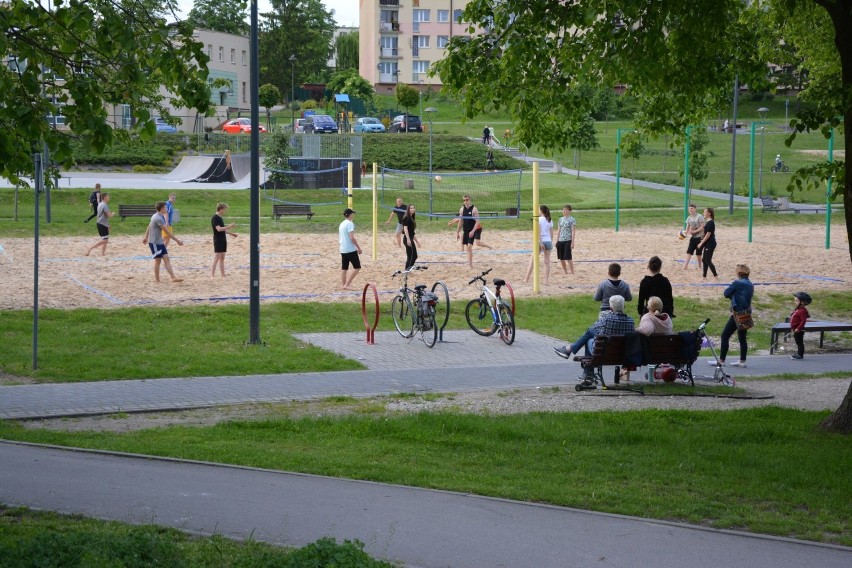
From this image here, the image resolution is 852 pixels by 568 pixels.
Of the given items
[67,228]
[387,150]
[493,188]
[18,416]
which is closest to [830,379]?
[18,416]

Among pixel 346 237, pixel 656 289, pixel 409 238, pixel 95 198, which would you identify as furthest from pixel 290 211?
pixel 656 289

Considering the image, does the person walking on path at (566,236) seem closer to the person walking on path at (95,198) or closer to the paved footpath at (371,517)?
the person walking on path at (95,198)

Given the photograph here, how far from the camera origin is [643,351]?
43.9ft

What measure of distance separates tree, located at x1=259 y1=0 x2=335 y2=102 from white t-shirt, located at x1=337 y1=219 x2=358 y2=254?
242ft

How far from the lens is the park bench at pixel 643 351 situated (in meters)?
13.2

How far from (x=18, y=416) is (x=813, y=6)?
10371 mm

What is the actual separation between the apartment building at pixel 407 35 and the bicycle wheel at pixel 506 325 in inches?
3227

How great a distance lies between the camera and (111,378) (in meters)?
13.8

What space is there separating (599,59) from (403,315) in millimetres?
6961

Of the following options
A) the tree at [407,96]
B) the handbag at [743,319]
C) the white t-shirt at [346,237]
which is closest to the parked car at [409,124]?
the tree at [407,96]

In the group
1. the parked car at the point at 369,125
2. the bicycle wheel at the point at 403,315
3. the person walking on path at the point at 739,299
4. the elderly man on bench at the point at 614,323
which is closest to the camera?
the elderly man on bench at the point at 614,323

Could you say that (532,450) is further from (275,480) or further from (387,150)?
(387,150)

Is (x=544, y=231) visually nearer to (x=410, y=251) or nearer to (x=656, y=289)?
(x=410, y=251)

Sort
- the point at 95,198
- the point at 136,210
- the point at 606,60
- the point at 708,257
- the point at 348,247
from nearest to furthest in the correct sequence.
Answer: the point at 606,60
the point at 348,247
the point at 708,257
the point at 95,198
the point at 136,210
